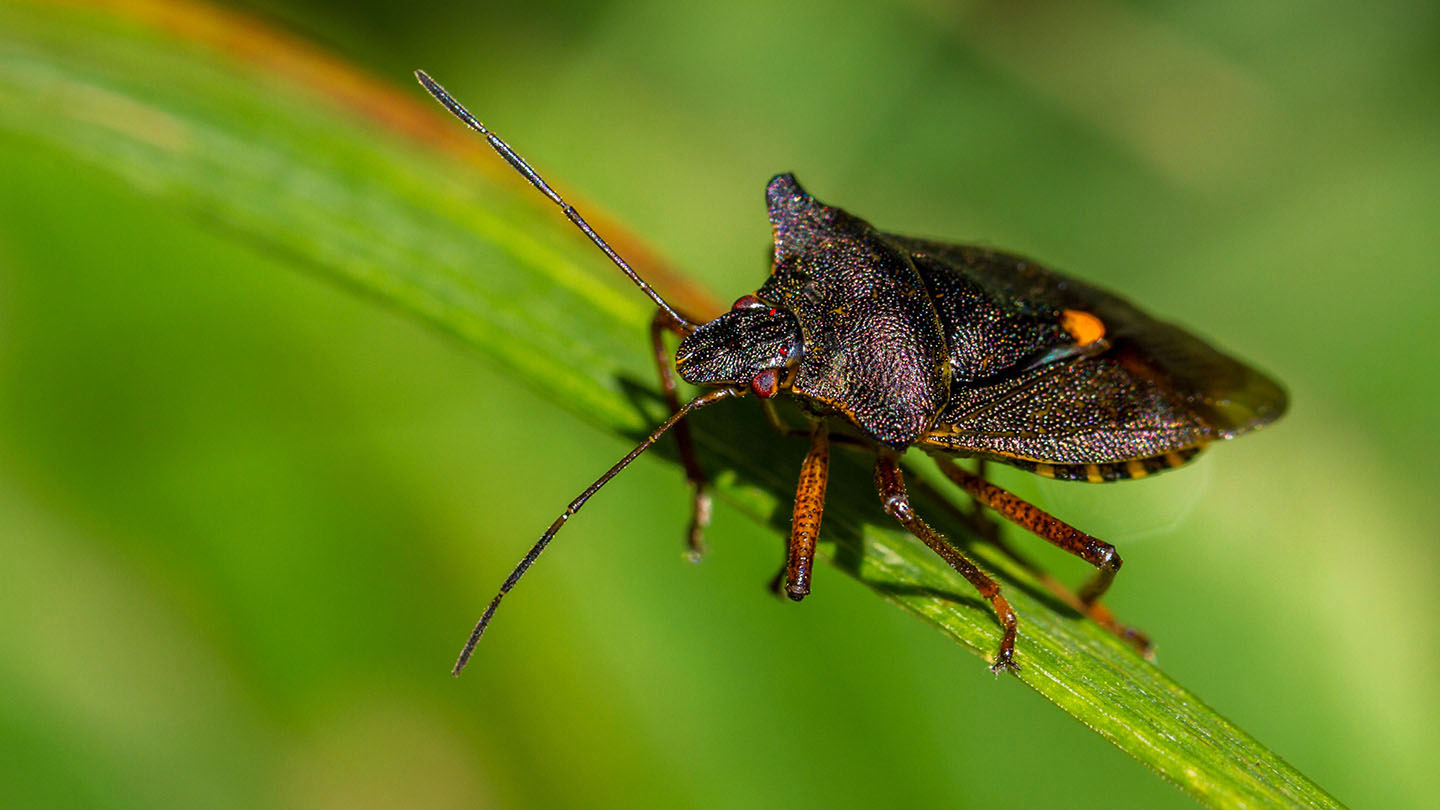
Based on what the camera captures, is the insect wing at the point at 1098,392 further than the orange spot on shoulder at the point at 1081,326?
No

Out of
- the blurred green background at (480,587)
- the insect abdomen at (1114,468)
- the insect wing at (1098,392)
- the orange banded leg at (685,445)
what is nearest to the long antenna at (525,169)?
the orange banded leg at (685,445)

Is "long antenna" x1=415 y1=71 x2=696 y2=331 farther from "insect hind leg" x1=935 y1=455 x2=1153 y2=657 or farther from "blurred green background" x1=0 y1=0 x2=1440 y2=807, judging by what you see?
"insect hind leg" x1=935 y1=455 x2=1153 y2=657

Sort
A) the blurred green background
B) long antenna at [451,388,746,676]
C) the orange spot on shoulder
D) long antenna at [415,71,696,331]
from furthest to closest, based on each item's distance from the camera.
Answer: the orange spot on shoulder, the blurred green background, long antenna at [415,71,696,331], long antenna at [451,388,746,676]

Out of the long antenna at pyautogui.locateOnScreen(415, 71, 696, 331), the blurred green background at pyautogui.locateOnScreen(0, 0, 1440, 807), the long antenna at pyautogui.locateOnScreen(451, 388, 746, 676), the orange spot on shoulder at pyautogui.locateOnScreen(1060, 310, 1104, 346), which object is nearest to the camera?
the long antenna at pyautogui.locateOnScreen(451, 388, 746, 676)

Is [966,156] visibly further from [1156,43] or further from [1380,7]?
[1380,7]

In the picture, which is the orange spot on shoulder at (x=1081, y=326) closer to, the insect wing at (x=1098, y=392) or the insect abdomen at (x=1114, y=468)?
the insect wing at (x=1098, y=392)

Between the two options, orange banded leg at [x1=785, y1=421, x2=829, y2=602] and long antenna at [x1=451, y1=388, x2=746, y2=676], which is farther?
orange banded leg at [x1=785, y1=421, x2=829, y2=602]

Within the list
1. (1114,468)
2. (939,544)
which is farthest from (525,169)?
(1114,468)

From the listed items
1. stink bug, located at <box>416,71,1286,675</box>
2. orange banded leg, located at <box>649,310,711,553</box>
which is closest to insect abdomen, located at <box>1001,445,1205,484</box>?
stink bug, located at <box>416,71,1286,675</box>
